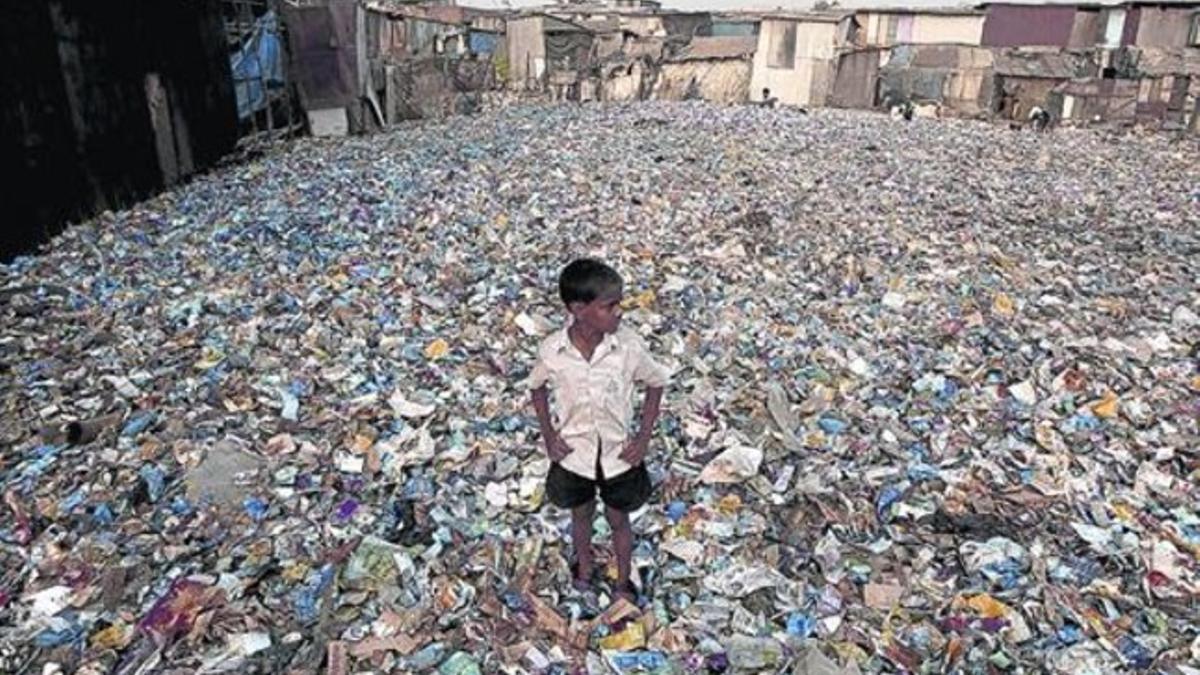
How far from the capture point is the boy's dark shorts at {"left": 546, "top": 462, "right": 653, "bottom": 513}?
8.64ft

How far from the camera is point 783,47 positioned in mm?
28250

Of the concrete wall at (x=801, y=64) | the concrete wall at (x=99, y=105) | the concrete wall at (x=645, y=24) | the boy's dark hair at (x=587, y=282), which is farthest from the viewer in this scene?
the concrete wall at (x=645, y=24)

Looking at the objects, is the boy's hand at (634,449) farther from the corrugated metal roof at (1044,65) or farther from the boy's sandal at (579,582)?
the corrugated metal roof at (1044,65)

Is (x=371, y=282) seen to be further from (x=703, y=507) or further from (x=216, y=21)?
(x=216, y=21)

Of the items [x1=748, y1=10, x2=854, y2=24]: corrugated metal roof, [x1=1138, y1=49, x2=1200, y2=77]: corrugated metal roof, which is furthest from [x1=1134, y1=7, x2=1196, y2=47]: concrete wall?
[x1=748, y1=10, x2=854, y2=24]: corrugated metal roof

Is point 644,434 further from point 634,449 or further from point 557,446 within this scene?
point 557,446

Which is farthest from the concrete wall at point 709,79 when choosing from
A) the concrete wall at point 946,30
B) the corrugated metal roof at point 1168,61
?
the corrugated metal roof at point 1168,61

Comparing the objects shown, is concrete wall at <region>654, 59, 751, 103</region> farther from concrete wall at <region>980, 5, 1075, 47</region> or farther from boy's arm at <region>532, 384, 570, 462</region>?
boy's arm at <region>532, 384, 570, 462</region>

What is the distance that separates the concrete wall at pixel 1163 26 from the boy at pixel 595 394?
97.4 ft

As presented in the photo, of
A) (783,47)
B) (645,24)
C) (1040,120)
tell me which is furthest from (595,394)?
(645,24)

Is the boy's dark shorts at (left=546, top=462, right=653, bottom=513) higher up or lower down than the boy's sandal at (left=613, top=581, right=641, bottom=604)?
higher up

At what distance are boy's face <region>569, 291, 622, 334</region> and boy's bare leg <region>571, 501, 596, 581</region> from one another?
0.72 meters

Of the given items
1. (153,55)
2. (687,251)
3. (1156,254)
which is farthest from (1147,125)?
(153,55)

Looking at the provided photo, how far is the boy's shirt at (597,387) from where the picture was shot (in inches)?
96.4
